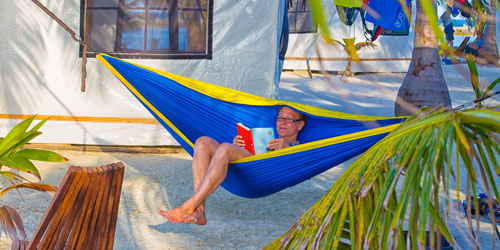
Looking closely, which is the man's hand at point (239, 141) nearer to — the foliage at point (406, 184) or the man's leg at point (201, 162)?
the man's leg at point (201, 162)

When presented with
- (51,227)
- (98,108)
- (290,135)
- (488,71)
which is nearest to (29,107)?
(98,108)

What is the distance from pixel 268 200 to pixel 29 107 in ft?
7.83

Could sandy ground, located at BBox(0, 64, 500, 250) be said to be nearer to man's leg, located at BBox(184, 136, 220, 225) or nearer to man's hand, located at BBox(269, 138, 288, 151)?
man's leg, located at BBox(184, 136, 220, 225)

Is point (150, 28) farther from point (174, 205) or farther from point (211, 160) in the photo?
point (211, 160)

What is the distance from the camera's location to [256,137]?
3.11 m

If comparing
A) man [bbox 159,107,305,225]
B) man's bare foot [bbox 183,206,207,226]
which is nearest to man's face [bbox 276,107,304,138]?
man [bbox 159,107,305,225]

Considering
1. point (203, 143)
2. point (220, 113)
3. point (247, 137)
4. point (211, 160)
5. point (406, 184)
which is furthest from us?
point (220, 113)

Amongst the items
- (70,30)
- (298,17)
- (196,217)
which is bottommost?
(196,217)

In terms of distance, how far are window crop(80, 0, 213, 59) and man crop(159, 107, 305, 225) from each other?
1739mm

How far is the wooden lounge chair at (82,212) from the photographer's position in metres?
1.28

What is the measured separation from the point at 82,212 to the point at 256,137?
1.84 m

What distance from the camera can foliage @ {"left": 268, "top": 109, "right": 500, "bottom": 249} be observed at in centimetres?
96

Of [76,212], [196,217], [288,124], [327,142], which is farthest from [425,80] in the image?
[76,212]

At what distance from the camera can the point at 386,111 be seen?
7234 millimetres
